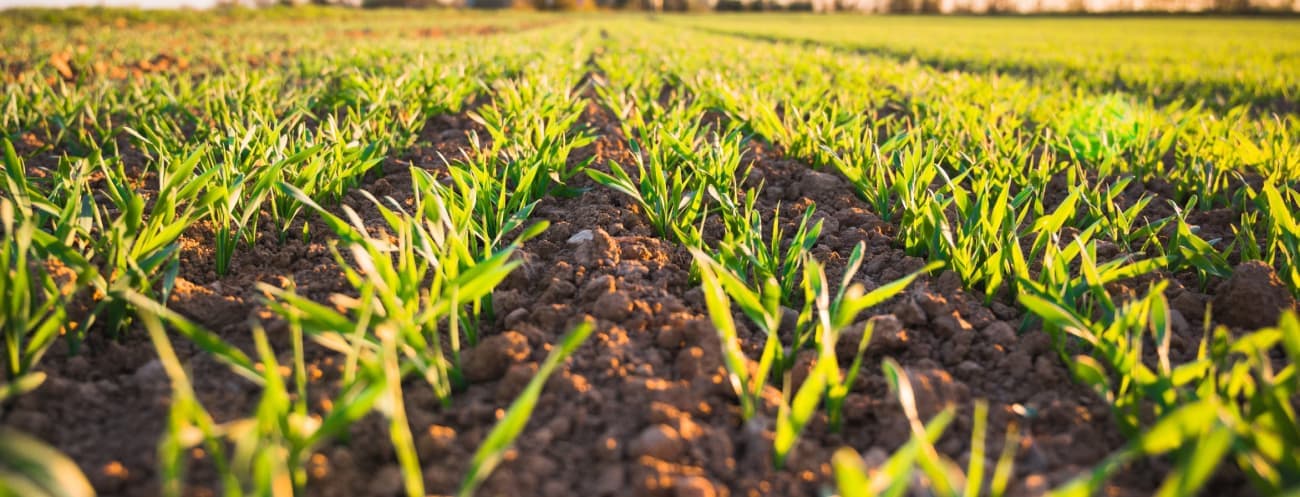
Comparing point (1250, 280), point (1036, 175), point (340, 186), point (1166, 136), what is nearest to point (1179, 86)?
point (1166, 136)

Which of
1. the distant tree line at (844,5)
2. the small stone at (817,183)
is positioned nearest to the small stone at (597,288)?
the small stone at (817,183)

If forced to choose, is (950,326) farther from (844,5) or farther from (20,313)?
(844,5)

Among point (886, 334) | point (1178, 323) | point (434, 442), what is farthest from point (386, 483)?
point (1178, 323)

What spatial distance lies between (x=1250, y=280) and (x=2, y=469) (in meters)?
2.15

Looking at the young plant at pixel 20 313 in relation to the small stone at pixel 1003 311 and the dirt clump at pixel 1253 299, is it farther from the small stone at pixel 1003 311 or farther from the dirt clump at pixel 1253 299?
the dirt clump at pixel 1253 299

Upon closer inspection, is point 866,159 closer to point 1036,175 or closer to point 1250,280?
point 1036,175

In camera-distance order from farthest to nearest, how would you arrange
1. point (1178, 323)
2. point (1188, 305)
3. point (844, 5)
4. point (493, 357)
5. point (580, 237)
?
point (844, 5) < point (580, 237) < point (1188, 305) < point (1178, 323) < point (493, 357)

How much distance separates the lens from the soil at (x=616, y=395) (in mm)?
994

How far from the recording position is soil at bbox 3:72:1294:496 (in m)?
0.99

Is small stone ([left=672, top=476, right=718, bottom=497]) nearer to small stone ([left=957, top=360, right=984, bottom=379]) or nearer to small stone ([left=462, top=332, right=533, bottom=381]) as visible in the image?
small stone ([left=462, top=332, right=533, bottom=381])

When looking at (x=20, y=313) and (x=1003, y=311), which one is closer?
(x=20, y=313)

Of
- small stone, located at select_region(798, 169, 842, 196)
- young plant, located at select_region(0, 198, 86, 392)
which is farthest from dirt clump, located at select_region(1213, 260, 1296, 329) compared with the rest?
young plant, located at select_region(0, 198, 86, 392)

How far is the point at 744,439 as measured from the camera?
1077 millimetres

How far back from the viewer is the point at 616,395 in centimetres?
117
